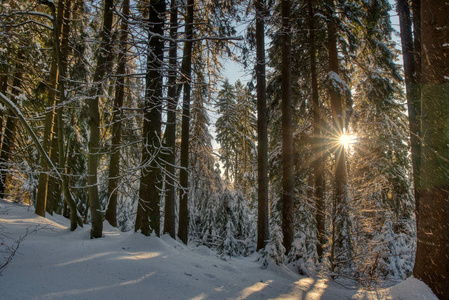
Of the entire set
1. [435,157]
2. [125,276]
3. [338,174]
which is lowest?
[125,276]

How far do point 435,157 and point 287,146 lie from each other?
4.86 m

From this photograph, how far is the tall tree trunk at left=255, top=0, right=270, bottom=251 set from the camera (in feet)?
30.0

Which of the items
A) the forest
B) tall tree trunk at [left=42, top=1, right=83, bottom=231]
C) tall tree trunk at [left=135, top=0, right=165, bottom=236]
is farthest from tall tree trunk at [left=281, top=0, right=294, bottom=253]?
tall tree trunk at [left=42, top=1, right=83, bottom=231]

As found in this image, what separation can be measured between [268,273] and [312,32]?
9.28 meters

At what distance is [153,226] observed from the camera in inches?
240

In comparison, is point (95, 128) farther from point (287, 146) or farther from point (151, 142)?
point (287, 146)

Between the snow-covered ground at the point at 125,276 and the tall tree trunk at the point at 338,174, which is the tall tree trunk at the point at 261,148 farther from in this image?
the snow-covered ground at the point at 125,276

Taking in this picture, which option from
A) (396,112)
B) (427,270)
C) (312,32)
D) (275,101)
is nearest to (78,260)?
(427,270)

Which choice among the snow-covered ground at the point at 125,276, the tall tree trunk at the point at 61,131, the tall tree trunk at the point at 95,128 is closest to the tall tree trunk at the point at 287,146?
the snow-covered ground at the point at 125,276

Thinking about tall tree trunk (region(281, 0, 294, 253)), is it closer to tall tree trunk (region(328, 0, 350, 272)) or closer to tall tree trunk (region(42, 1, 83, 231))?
tall tree trunk (region(328, 0, 350, 272))

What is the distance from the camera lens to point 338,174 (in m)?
8.20

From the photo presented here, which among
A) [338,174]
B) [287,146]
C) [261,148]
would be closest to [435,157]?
[338,174]

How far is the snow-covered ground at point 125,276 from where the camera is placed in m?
3.13

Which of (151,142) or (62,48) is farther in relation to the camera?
(62,48)
